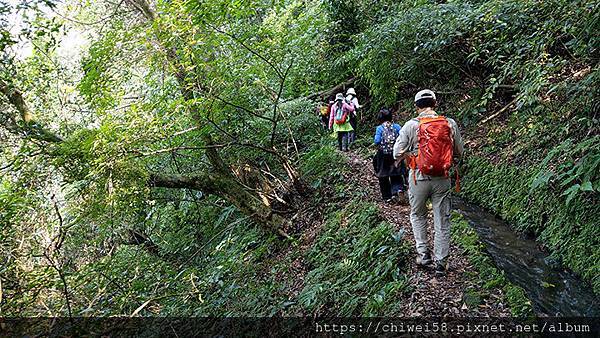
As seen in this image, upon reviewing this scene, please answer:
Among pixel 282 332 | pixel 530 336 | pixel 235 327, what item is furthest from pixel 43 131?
pixel 530 336

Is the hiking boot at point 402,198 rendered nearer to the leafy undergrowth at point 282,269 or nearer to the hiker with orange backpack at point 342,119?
the leafy undergrowth at point 282,269

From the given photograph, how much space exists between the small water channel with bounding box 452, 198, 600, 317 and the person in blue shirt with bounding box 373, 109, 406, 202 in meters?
1.52

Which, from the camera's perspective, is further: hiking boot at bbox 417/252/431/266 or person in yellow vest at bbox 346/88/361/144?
person in yellow vest at bbox 346/88/361/144

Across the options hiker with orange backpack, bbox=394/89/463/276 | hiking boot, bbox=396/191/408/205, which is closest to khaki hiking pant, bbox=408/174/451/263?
hiker with orange backpack, bbox=394/89/463/276

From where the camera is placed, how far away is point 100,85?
813 centimetres

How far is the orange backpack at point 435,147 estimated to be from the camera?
471 cm

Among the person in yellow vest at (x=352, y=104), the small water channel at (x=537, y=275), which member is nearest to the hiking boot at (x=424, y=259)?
the small water channel at (x=537, y=275)

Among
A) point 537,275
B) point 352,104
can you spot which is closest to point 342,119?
point 352,104

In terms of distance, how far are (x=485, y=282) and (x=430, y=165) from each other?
58.1 inches

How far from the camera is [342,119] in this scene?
1204 centimetres

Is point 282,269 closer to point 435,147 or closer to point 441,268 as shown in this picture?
point 441,268

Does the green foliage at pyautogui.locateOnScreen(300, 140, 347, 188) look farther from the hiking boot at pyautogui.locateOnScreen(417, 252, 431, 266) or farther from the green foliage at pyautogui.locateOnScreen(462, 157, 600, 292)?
the hiking boot at pyautogui.locateOnScreen(417, 252, 431, 266)

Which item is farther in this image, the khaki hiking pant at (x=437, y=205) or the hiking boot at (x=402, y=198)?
the hiking boot at (x=402, y=198)

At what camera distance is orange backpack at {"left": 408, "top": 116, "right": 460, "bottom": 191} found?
471 centimetres
